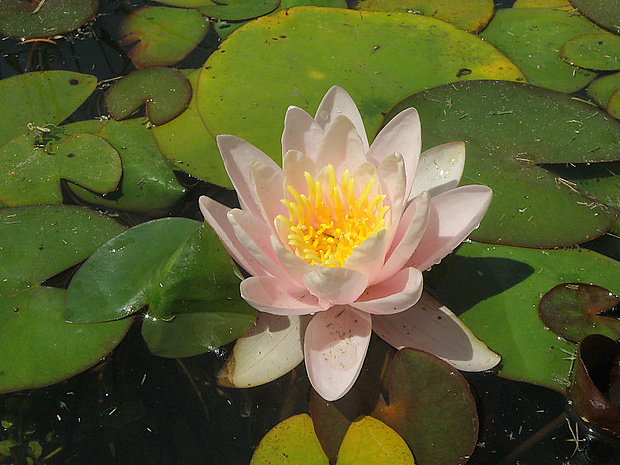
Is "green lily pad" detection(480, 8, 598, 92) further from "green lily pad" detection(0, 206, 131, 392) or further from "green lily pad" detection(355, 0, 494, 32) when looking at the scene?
"green lily pad" detection(0, 206, 131, 392)

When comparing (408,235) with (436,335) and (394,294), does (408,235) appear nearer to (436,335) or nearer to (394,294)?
(394,294)

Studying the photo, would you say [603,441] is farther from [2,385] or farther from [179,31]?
[179,31]

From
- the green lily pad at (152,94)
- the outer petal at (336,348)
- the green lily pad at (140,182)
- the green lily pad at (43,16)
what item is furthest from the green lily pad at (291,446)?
the green lily pad at (43,16)

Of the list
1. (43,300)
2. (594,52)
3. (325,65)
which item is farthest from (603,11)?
(43,300)

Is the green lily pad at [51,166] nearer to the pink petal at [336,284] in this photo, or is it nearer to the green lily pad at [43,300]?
the green lily pad at [43,300]

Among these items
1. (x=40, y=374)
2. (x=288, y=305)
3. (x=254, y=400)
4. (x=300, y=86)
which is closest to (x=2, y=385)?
(x=40, y=374)

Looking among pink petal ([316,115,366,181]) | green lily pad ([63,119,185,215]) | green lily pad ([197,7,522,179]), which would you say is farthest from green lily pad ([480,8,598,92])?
green lily pad ([63,119,185,215])
